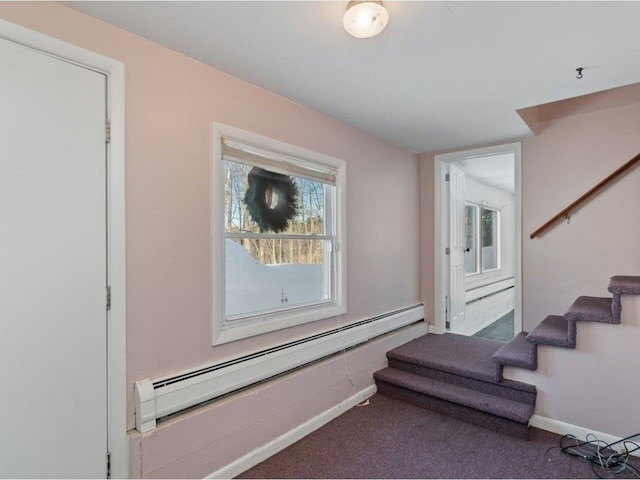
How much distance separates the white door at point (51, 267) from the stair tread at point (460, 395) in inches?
85.5

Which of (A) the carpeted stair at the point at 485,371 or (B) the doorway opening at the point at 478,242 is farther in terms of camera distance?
(B) the doorway opening at the point at 478,242

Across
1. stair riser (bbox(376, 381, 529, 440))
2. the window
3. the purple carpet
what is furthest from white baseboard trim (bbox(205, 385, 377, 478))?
the window

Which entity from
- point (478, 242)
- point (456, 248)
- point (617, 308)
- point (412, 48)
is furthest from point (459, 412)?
point (478, 242)

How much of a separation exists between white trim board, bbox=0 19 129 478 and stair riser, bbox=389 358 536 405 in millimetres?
2251

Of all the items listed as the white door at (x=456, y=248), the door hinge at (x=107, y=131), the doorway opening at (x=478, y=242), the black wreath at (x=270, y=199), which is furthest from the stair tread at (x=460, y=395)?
the door hinge at (x=107, y=131)

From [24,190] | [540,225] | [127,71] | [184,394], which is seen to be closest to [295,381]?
[184,394]

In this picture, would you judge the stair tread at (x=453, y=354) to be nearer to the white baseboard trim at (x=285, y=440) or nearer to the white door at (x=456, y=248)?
the white door at (x=456, y=248)

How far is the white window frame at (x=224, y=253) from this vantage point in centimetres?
198

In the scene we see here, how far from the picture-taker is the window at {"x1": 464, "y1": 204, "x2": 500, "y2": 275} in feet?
18.6

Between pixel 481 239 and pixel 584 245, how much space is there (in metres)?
3.30

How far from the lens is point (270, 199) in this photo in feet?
7.80

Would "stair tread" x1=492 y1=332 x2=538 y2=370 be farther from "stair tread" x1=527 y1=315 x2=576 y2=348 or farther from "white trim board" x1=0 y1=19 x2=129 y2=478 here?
"white trim board" x1=0 y1=19 x2=129 y2=478

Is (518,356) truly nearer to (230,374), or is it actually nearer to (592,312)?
(592,312)

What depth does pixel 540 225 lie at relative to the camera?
3.13m
